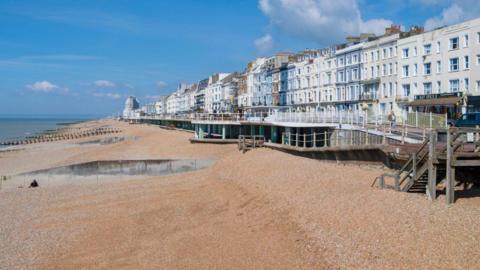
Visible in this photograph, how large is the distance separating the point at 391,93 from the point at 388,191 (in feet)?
122

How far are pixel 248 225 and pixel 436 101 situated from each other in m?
31.3

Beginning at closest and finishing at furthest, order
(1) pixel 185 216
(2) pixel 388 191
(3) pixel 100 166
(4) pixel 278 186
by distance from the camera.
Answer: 1. (2) pixel 388 191
2. (1) pixel 185 216
3. (4) pixel 278 186
4. (3) pixel 100 166

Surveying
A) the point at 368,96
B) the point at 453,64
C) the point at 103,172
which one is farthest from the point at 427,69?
the point at 103,172

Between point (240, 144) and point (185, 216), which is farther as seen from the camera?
point (240, 144)

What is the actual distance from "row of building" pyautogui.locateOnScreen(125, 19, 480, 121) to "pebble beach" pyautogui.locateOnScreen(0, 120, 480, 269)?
17.0 meters

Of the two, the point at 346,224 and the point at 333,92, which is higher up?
the point at 333,92

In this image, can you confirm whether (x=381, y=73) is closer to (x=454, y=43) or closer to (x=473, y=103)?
(x=454, y=43)

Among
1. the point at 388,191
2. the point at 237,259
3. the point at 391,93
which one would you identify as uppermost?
the point at 391,93

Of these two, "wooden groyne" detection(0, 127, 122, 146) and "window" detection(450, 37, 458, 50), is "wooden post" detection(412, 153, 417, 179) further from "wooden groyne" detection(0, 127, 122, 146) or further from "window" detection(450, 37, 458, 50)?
"wooden groyne" detection(0, 127, 122, 146)

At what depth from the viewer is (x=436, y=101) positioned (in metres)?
42.4

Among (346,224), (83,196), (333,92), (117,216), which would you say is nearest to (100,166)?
(83,196)

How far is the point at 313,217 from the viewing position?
15148 millimetres

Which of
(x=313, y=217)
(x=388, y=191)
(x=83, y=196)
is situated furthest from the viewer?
(x=83, y=196)

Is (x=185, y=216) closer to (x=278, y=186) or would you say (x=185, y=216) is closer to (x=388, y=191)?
(x=278, y=186)
